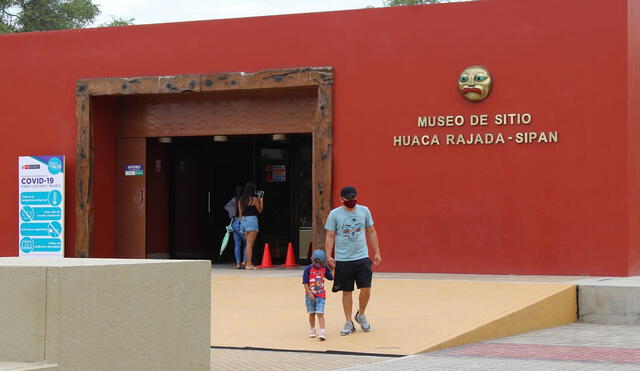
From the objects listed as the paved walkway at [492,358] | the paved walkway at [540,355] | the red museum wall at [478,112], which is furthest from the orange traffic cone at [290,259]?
the paved walkway at [492,358]

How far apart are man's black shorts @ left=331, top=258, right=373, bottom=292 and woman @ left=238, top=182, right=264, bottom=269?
8073 mm

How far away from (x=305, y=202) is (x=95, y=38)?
211 inches

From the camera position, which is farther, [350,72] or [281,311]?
[350,72]

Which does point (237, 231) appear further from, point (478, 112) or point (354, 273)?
point (354, 273)

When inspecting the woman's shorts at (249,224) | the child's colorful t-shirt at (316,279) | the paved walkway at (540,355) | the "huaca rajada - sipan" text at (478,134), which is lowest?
the paved walkway at (540,355)

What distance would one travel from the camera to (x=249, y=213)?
1920 centimetres

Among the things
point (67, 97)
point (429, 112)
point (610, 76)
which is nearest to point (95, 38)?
point (67, 97)

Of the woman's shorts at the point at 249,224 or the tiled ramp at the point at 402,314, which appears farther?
the woman's shorts at the point at 249,224

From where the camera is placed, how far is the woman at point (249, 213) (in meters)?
19.1

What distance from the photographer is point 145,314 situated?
26.2 feet

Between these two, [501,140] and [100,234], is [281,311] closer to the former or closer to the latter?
[501,140]

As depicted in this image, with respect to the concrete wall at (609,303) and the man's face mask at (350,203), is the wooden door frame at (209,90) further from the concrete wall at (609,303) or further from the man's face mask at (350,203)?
the man's face mask at (350,203)

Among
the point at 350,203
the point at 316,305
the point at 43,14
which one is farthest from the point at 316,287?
the point at 43,14

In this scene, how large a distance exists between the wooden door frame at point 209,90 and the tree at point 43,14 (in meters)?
29.5
